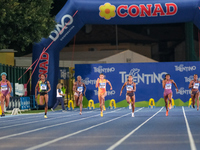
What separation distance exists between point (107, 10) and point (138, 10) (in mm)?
1832

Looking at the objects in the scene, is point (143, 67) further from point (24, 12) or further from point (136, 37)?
point (136, 37)

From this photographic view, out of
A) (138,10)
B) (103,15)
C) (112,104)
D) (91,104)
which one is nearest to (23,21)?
(103,15)

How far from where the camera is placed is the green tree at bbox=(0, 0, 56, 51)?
25688 millimetres

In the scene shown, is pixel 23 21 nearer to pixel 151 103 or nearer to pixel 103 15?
pixel 103 15

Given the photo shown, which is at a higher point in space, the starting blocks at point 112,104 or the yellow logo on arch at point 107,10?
the yellow logo on arch at point 107,10

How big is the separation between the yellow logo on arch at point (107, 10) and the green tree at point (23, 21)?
11.7 ft

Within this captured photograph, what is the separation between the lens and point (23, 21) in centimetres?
2655

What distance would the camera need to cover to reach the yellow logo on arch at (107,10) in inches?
1189

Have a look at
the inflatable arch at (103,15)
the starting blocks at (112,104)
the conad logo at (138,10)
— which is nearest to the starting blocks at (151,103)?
the starting blocks at (112,104)

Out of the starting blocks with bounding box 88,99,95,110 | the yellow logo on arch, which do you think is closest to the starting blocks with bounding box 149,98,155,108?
the starting blocks with bounding box 88,99,95,110

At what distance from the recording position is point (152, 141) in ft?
36.8

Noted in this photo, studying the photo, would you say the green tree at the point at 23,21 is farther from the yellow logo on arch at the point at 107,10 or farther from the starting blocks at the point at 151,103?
the starting blocks at the point at 151,103

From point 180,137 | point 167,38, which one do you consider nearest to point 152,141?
point 180,137

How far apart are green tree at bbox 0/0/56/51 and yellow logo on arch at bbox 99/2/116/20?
356 cm
